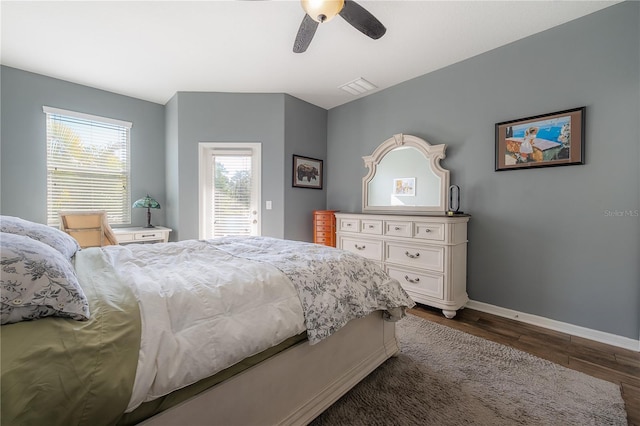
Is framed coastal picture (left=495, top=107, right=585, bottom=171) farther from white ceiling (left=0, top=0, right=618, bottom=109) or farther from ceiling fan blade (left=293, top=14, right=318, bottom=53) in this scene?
ceiling fan blade (left=293, top=14, right=318, bottom=53)

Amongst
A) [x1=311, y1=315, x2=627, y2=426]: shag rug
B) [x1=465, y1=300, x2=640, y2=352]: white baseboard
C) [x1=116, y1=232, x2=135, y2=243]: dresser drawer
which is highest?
→ [x1=116, y1=232, x2=135, y2=243]: dresser drawer

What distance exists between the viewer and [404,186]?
3.35 meters

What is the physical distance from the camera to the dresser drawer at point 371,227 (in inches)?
122

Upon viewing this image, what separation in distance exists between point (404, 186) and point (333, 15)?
2.16 m

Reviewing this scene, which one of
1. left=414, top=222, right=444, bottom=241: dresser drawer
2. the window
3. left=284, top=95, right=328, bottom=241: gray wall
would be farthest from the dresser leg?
the window

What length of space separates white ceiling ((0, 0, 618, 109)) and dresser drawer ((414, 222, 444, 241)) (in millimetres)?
1830

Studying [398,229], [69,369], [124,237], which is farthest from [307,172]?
[69,369]

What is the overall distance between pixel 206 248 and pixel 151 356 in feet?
3.70

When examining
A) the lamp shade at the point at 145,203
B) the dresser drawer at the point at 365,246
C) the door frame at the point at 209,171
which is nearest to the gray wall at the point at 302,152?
the door frame at the point at 209,171

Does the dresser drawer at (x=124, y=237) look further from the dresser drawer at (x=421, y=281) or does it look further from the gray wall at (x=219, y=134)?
the dresser drawer at (x=421, y=281)

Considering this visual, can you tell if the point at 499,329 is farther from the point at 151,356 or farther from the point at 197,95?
the point at 197,95

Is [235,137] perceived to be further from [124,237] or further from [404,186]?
[404,186]

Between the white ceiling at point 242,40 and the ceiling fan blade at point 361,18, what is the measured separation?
327 mm

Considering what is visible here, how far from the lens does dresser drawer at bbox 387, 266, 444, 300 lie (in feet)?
8.69
